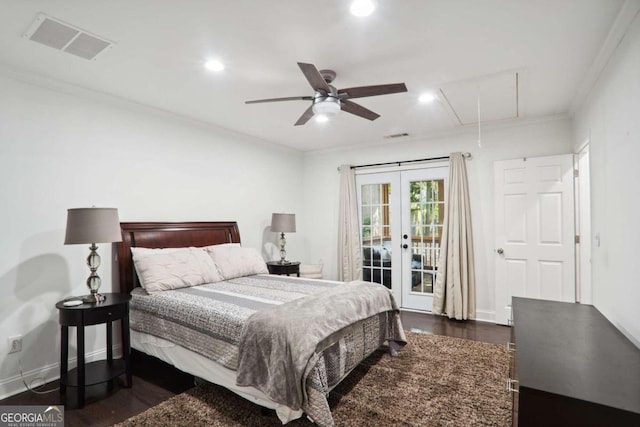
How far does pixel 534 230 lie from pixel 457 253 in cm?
88

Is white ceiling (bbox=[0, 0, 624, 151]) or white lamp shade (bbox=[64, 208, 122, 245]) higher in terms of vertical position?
white ceiling (bbox=[0, 0, 624, 151])

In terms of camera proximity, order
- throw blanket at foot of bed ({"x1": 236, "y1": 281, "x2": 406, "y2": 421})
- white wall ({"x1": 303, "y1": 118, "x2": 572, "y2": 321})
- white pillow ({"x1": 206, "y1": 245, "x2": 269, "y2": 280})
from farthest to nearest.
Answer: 1. white wall ({"x1": 303, "y1": 118, "x2": 572, "y2": 321})
2. white pillow ({"x1": 206, "y1": 245, "x2": 269, "y2": 280})
3. throw blanket at foot of bed ({"x1": 236, "y1": 281, "x2": 406, "y2": 421})

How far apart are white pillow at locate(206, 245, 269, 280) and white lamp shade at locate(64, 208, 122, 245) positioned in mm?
1122

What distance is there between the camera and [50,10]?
1.84 meters

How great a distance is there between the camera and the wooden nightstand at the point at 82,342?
234 cm

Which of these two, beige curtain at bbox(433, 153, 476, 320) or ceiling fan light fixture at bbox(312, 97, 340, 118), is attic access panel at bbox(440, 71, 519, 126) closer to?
beige curtain at bbox(433, 153, 476, 320)

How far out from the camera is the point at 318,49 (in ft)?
7.36

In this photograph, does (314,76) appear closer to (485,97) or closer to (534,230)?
(485,97)

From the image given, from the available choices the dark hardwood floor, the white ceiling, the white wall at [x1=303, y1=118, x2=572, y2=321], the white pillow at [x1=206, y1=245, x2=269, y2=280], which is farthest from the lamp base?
the white wall at [x1=303, y1=118, x2=572, y2=321]

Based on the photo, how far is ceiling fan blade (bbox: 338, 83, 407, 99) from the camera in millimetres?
2181

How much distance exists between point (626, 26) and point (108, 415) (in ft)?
13.1

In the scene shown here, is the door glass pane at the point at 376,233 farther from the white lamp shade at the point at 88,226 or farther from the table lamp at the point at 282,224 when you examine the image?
the white lamp shade at the point at 88,226

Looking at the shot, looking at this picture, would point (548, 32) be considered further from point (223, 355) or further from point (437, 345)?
point (223, 355)

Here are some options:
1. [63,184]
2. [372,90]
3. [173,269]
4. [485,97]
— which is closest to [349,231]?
[485,97]
